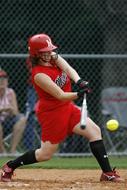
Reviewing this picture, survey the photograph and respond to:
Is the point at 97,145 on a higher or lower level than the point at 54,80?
lower

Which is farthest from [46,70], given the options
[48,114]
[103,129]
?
[103,129]

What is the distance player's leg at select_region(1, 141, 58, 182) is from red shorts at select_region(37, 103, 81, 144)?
0.07m

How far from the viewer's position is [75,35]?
11516 mm

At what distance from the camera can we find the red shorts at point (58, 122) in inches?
283

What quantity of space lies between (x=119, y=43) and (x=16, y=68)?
1.75 metres

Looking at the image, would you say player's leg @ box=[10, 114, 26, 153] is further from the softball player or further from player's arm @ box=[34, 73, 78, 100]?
player's arm @ box=[34, 73, 78, 100]

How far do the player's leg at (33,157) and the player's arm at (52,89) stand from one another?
1.77ft

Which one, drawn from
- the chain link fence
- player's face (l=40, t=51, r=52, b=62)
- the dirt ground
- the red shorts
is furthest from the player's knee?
the chain link fence

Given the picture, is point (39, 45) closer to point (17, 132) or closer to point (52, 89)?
point (52, 89)

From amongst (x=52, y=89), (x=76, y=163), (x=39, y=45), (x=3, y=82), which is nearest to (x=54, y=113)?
(x=52, y=89)

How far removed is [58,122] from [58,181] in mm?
644

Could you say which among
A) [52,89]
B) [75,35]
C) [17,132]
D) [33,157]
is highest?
[75,35]

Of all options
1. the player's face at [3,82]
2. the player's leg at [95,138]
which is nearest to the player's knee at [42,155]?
the player's leg at [95,138]

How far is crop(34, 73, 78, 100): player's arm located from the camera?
6988mm
